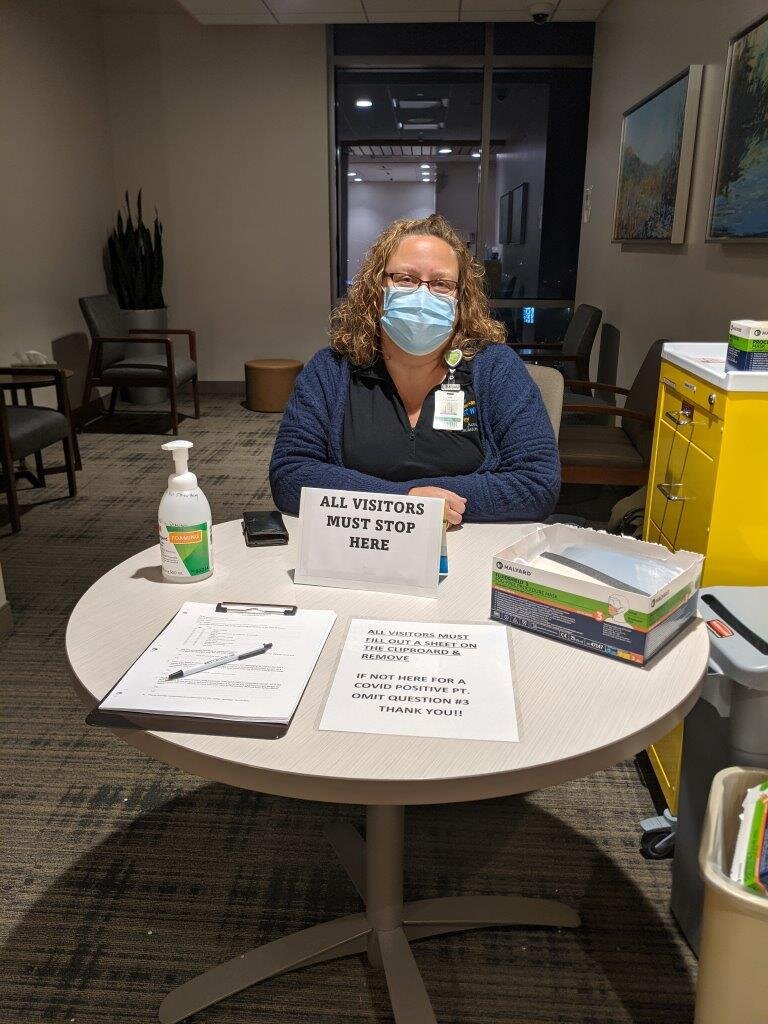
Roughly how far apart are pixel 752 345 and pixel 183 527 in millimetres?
1165

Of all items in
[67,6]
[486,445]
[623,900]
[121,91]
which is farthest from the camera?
[121,91]

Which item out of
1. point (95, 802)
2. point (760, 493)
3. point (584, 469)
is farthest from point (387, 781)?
point (584, 469)

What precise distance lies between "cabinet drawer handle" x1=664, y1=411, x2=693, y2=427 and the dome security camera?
4165 millimetres

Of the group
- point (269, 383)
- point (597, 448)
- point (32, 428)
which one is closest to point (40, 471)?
point (32, 428)

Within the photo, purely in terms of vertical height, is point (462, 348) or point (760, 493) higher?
point (462, 348)

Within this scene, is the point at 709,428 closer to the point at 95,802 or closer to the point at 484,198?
the point at 95,802

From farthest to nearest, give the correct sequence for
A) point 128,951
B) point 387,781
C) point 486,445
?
point 486,445
point 128,951
point 387,781

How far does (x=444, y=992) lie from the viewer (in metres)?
1.40

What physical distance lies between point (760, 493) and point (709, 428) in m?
0.18

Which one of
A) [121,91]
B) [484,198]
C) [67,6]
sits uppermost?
[67,6]

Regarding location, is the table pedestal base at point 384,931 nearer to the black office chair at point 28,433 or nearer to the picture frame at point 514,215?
the black office chair at point 28,433

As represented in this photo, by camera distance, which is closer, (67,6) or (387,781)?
(387,781)

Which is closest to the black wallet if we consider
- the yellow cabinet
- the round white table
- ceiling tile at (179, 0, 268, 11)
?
the round white table

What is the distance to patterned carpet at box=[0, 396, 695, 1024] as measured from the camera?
54.3 inches
